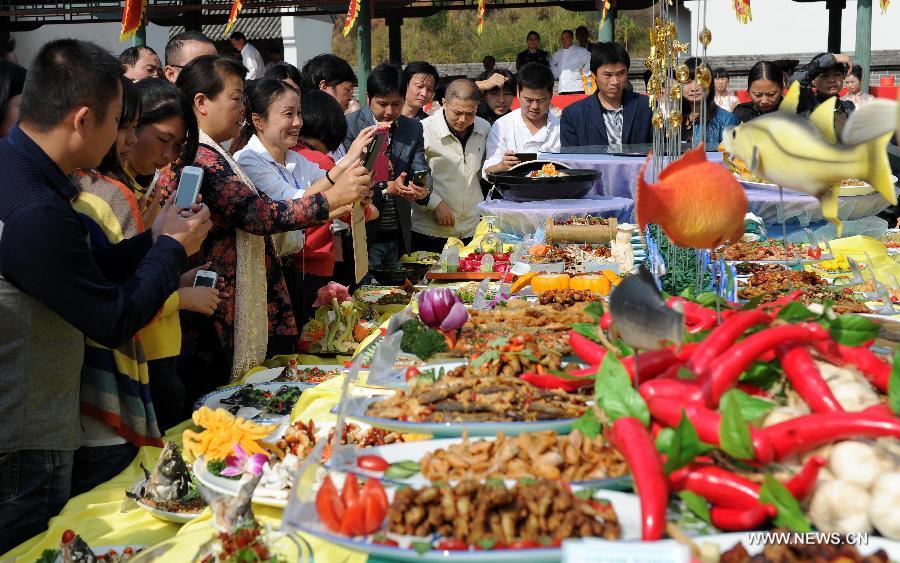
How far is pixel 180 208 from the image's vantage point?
2.15 metres

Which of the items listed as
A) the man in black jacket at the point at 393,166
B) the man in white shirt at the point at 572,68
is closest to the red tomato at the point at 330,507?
the man in black jacket at the point at 393,166

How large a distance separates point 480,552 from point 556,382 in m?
0.53

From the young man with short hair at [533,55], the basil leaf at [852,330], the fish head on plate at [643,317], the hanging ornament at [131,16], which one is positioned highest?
the hanging ornament at [131,16]

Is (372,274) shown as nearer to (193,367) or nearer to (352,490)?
(193,367)

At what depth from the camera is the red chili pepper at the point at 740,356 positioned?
1.25 meters

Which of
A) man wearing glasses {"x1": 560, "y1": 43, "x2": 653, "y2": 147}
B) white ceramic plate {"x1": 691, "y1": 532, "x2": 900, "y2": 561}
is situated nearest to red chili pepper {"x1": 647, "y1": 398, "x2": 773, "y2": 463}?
white ceramic plate {"x1": 691, "y1": 532, "x2": 900, "y2": 561}

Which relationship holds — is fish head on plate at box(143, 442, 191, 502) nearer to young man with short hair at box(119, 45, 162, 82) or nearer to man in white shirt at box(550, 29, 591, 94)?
young man with short hair at box(119, 45, 162, 82)

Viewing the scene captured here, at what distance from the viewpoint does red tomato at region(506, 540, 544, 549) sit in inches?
42.1

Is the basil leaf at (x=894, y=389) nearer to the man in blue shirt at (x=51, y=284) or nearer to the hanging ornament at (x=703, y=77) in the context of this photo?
the hanging ornament at (x=703, y=77)

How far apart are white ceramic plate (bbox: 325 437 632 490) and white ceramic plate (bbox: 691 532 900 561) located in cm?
15

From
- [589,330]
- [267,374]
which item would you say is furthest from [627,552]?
[267,374]

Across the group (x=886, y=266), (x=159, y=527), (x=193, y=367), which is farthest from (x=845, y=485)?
(x=193, y=367)

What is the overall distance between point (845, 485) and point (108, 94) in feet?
4.95

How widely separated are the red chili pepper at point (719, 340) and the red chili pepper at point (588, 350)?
27 cm
